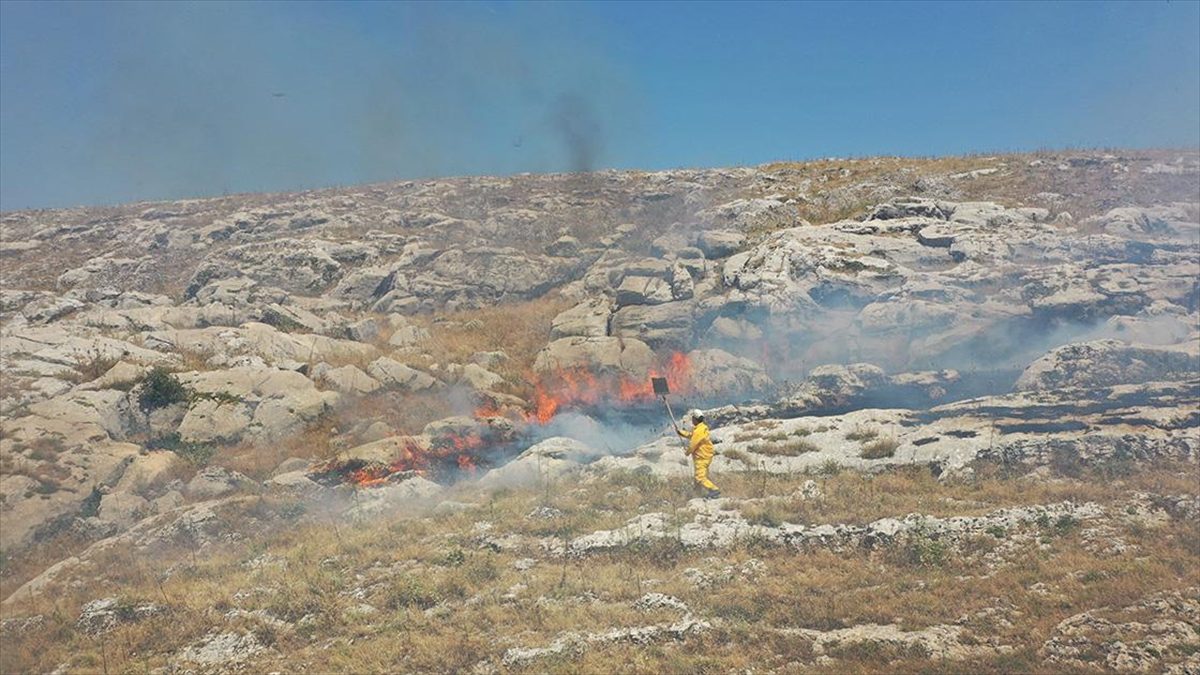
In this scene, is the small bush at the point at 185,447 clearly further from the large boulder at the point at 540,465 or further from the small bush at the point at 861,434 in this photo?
the small bush at the point at 861,434

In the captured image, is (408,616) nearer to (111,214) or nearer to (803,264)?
(803,264)

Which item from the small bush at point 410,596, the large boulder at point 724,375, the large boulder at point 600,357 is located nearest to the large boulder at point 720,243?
the large boulder at point 600,357

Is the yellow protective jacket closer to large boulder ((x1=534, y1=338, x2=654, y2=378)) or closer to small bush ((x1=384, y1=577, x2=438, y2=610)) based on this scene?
small bush ((x1=384, y1=577, x2=438, y2=610))

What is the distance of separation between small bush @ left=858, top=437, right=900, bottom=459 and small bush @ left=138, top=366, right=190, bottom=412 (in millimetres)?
20066

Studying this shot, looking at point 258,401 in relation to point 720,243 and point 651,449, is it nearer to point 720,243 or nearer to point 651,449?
point 651,449

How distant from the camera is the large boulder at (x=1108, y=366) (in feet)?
53.5

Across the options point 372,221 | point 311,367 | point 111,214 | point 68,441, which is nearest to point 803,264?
point 311,367

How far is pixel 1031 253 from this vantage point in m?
24.0

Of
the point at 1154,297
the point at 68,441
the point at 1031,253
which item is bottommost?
the point at 68,441

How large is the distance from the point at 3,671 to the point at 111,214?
50.4 m

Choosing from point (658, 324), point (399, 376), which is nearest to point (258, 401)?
point (399, 376)

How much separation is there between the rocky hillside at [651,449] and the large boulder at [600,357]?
18cm

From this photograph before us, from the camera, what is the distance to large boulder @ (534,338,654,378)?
76.6ft

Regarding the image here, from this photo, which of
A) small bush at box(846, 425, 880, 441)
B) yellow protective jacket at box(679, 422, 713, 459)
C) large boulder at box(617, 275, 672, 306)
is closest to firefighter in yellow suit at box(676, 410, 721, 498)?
yellow protective jacket at box(679, 422, 713, 459)
